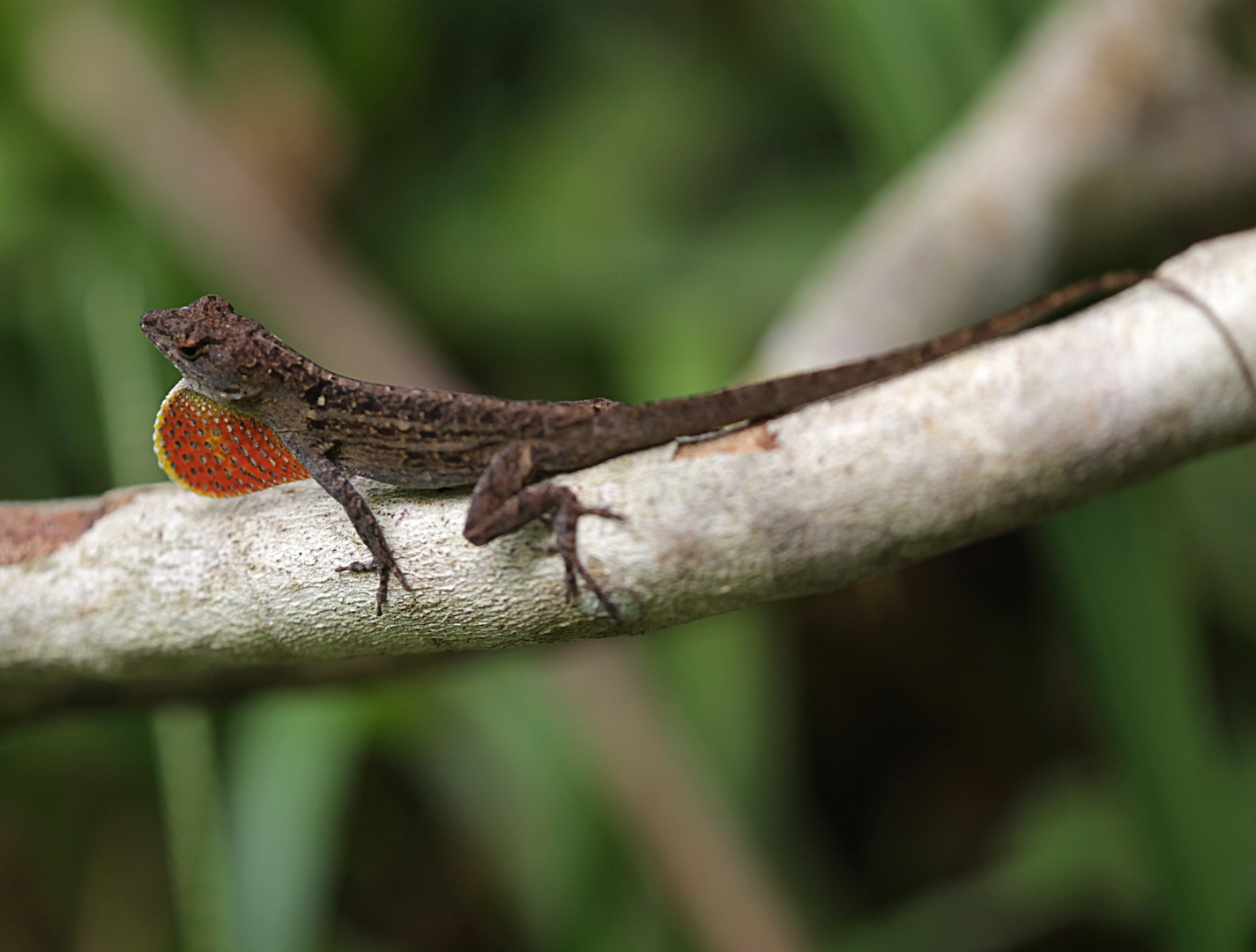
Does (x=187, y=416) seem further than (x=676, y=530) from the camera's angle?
Yes

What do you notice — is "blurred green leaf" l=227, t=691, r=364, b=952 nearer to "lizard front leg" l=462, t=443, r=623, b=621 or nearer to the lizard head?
the lizard head

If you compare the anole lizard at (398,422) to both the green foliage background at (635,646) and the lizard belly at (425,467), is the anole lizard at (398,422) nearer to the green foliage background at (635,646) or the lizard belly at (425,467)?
the lizard belly at (425,467)

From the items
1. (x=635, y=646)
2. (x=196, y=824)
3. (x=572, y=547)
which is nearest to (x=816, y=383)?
(x=572, y=547)

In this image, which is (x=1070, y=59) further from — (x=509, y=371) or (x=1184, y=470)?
(x=509, y=371)

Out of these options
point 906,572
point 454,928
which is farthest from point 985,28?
point 454,928

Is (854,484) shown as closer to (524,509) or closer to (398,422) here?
(524,509)

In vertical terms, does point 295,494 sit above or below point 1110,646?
above
